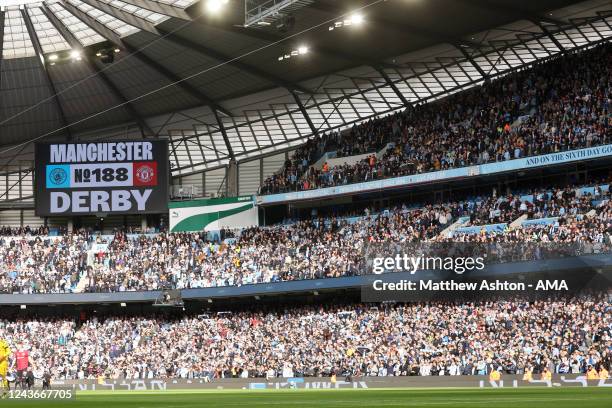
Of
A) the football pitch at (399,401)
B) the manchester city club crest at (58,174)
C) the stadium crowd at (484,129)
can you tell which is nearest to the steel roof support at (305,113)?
the stadium crowd at (484,129)

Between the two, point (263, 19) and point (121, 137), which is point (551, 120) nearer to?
point (263, 19)

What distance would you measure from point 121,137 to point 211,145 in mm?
6441

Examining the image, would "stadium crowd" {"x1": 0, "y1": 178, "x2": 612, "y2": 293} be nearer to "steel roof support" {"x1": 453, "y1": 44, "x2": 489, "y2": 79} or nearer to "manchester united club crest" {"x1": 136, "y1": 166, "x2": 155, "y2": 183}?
"manchester united club crest" {"x1": 136, "y1": 166, "x2": 155, "y2": 183}

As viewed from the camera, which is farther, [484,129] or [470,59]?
[470,59]

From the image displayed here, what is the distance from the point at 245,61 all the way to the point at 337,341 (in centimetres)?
1886

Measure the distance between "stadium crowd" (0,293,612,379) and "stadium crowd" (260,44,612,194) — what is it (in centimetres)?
955

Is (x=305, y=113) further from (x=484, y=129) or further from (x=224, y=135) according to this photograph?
(x=484, y=129)

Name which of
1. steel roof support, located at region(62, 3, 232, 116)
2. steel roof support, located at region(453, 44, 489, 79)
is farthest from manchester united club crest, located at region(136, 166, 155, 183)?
steel roof support, located at region(453, 44, 489, 79)

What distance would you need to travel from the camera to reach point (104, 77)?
197 ft

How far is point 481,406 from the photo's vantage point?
16.0 metres

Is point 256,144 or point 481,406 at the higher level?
point 256,144

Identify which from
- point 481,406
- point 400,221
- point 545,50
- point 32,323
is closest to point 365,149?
point 400,221

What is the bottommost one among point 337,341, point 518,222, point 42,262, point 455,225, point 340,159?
point 337,341

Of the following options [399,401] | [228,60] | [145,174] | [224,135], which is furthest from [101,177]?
[399,401]
